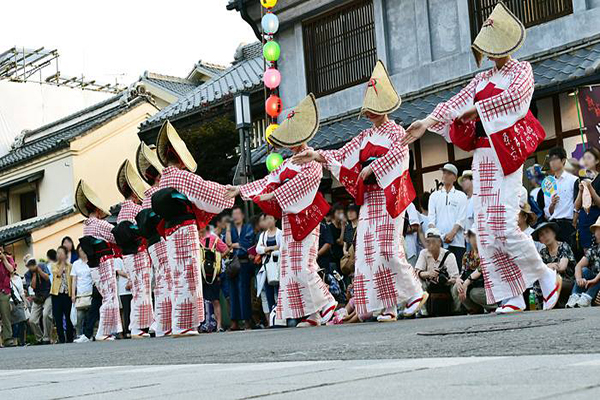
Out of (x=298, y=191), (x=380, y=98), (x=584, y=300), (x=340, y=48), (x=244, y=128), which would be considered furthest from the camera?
(x=340, y=48)

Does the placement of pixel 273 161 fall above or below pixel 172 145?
above

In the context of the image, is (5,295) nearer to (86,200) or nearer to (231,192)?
(86,200)

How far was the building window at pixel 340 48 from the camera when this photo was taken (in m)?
15.7

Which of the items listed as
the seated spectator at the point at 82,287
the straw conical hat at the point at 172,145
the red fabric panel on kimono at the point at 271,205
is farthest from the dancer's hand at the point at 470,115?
the seated spectator at the point at 82,287

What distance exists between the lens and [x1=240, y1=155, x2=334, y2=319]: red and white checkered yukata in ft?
29.1

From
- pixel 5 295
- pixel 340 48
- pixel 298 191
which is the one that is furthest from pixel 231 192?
pixel 5 295

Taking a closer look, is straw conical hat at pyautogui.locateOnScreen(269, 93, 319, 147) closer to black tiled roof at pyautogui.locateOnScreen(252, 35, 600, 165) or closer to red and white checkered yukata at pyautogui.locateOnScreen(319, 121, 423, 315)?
red and white checkered yukata at pyautogui.locateOnScreen(319, 121, 423, 315)

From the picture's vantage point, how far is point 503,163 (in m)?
7.01

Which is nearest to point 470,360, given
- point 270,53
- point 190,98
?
point 270,53

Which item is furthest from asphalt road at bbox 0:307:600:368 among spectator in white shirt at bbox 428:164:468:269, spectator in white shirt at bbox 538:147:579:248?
spectator in white shirt at bbox 428:164:468:269

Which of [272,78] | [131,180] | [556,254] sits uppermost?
[272,78]

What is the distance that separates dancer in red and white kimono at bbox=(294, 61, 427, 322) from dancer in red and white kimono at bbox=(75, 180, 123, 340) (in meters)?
4.96

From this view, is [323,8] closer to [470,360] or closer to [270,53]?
[270,53]

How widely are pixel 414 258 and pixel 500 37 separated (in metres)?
4.00
